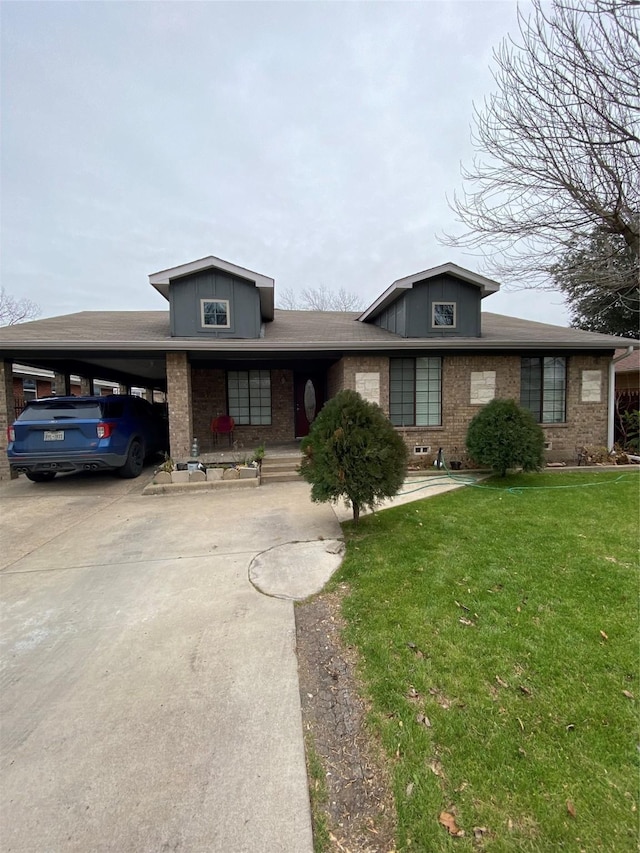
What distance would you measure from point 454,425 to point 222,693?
831cm

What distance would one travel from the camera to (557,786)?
5.30ft

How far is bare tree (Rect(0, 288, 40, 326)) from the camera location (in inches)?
984

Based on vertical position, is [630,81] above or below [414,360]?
above

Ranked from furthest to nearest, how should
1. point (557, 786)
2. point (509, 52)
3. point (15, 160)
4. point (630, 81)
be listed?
point (15, 160)
point (509, 52)
point (630, 81)
point (557, 786)

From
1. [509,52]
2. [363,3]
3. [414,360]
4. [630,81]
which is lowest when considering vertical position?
[414,360]

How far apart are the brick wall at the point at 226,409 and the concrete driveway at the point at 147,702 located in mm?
6771

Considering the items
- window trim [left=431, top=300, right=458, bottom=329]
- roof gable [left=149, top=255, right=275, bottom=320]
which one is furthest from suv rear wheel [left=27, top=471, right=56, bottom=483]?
window trim [left=431, top=300, right=458, bottom=329]

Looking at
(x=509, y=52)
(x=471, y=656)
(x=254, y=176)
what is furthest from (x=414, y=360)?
(x=254, y=176)

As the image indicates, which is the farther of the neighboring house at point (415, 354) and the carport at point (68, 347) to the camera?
the neighboring house at point (415, 354)

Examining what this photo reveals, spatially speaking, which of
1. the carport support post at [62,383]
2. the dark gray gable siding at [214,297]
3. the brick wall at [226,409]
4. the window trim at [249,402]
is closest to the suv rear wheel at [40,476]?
the brick wall at [226,409]

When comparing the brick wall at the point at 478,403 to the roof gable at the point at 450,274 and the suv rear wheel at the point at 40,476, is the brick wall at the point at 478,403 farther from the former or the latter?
the suv rear wheel at the point at 40,476

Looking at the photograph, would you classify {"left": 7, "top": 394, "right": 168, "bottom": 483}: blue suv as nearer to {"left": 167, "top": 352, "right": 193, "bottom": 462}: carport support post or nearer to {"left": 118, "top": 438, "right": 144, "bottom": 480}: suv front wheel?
{"left": 118, "top": 438, "right": 144, "bottom": 480}: suv front wheel

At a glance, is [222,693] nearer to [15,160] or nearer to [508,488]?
[508,488]

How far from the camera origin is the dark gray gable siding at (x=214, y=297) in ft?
30.6
